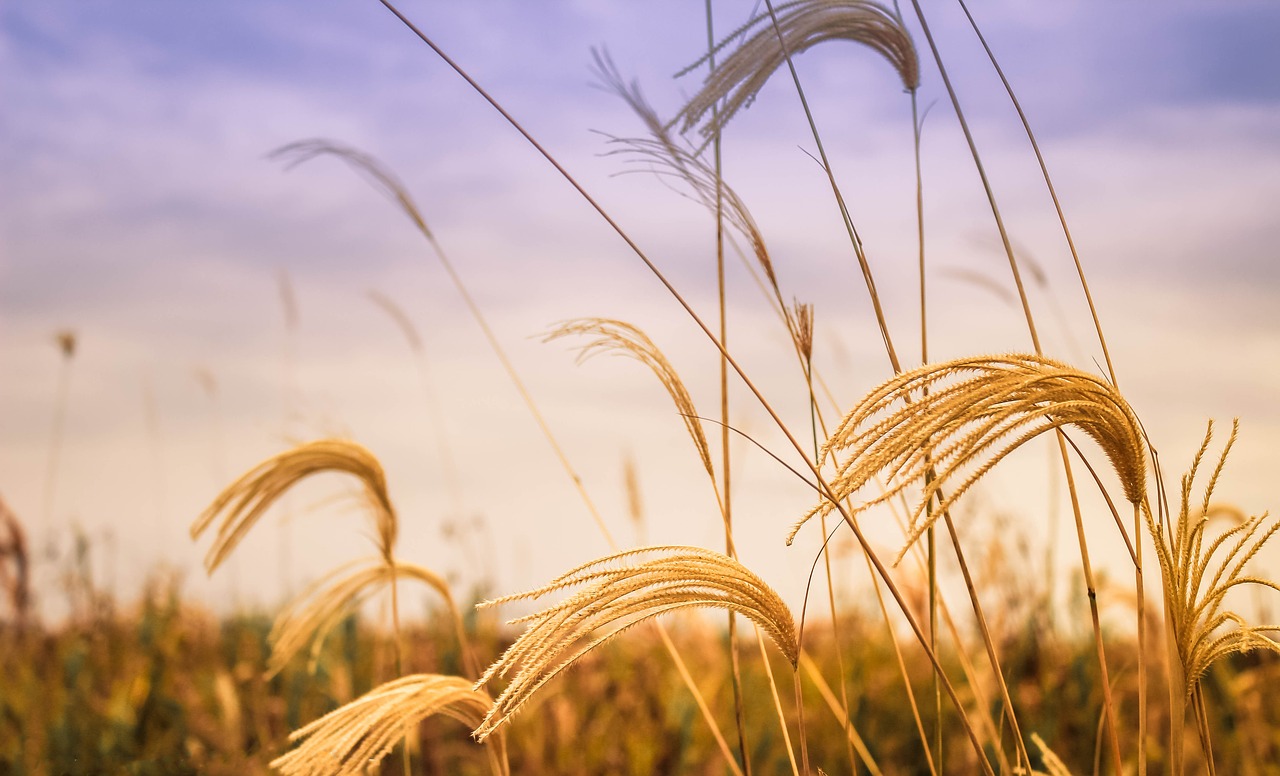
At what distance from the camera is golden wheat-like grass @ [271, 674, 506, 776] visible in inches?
69.8

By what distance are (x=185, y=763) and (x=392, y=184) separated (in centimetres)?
229

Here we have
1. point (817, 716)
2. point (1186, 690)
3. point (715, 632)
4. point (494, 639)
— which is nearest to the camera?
point (1186, 690)

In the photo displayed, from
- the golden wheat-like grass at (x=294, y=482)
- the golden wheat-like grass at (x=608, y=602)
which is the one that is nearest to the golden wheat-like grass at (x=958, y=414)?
the golden wheat-like grass at (x=608, y=602)

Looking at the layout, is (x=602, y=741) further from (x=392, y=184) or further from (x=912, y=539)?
(x=912, y=539)

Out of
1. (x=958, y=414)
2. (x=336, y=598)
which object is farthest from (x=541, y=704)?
(x=958, y=414)

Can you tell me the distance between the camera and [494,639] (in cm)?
645

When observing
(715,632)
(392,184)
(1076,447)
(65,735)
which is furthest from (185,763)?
(715,632)

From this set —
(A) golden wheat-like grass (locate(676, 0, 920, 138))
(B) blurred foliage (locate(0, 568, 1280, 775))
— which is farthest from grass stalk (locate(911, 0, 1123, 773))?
(B) blurred foliage (locate(0, 568, 1280, 775))

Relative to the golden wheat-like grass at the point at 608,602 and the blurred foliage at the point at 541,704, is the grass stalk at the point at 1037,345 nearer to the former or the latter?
the golden wheat-like grass at the point at 608,602

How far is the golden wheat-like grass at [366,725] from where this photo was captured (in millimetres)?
1773

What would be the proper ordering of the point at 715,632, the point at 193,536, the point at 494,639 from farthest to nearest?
the point at 715,632
the point at 494,639
the point at 193,536

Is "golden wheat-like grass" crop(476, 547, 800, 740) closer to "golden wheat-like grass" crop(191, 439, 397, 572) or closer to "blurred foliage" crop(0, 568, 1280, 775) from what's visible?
"golden wheat-like grass" crop(191, 439, 397, 572)

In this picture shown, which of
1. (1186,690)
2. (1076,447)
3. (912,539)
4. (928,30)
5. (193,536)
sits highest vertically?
(928,30)

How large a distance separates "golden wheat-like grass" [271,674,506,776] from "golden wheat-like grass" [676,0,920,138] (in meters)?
1.14
